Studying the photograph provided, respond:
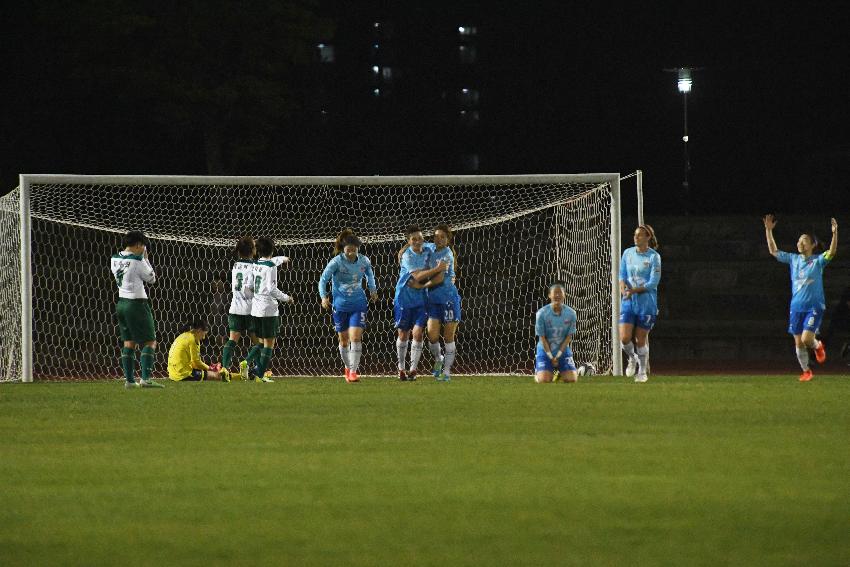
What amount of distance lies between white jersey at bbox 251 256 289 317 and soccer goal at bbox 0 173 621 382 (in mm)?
1670

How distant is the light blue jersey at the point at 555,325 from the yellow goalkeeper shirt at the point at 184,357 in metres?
4.37

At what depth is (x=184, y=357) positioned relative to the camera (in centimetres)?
1856

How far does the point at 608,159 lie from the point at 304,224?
19.0 metres

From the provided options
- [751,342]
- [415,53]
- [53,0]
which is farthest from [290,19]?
[415,53]

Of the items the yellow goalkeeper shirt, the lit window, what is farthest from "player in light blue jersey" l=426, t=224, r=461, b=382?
the lit window

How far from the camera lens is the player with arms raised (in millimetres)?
17750

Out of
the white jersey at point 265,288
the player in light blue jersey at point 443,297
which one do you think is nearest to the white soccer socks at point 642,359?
the player in light blue jersey at point 443,297

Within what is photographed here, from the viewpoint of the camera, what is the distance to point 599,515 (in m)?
6.73

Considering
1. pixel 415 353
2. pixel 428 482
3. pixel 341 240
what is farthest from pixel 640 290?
pixel 428 482

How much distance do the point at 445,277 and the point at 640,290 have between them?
7.81 ft

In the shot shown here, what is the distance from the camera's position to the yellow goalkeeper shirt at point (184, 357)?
18484 millimetres

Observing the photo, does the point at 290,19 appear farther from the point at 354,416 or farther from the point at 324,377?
the point at 354,416

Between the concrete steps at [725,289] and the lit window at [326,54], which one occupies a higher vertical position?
the lit window at [326,54]

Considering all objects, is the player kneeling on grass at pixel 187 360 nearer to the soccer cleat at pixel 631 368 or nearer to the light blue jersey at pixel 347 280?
the light blue jersey at pixel 347 280
